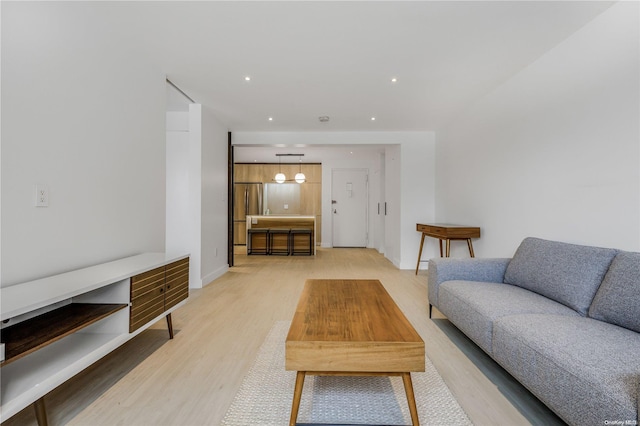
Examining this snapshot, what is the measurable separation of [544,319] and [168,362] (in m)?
2.38

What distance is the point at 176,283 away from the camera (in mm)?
2424

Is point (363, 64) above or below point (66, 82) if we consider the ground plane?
above

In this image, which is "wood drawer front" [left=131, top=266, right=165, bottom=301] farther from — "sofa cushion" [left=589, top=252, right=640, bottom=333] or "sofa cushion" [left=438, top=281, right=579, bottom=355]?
"sofa cushion" [left=589, top=252, right=640, bottom=333]

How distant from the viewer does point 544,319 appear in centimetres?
167

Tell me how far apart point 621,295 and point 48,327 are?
292cm

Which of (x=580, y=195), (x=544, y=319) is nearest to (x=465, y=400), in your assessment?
(x=544, y=319)

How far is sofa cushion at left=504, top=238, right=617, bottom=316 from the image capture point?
1834 mm

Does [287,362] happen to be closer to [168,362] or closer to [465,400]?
[465,400]

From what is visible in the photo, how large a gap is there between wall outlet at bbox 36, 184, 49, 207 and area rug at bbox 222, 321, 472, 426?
1.53 metres

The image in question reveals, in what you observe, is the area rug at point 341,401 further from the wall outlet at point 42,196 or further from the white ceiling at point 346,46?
the white ceiling at point 346,46

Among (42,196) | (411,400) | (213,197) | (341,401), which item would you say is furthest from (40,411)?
(213,197)

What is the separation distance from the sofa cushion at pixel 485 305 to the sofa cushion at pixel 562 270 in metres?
0.06

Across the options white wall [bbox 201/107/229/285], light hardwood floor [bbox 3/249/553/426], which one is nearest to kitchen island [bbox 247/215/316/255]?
white wall [bbox 201/107/229/285]

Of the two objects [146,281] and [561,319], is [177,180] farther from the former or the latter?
[561,319]
